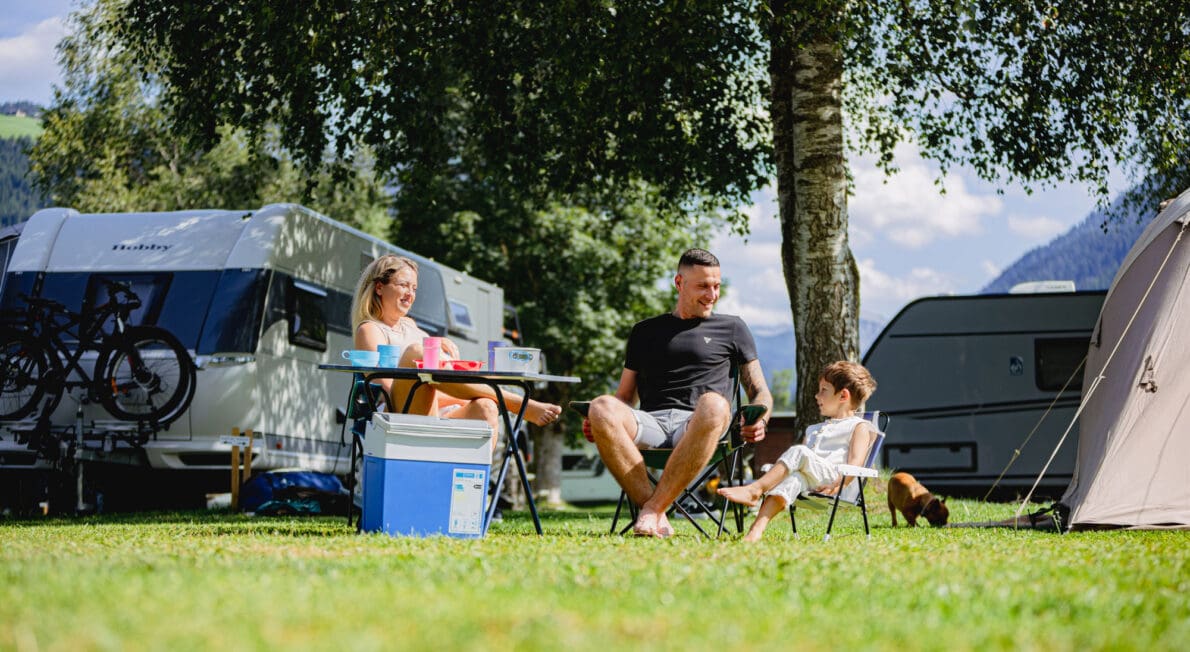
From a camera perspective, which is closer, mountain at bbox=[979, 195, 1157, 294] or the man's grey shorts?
the man's grey shorts

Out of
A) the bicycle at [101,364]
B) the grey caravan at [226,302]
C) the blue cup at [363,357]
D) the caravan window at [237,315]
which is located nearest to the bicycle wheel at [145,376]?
the bicycle at [101,364]

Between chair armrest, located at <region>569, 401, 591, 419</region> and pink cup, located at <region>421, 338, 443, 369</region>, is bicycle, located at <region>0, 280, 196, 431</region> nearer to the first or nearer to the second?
chair armrest, located at <region>569, 401, 591, 419</region>

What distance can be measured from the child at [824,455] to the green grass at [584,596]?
438 mm

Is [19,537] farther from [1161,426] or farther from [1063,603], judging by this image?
[1161,426]

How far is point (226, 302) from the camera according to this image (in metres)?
8.76

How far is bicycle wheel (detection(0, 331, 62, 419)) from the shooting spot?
845cm

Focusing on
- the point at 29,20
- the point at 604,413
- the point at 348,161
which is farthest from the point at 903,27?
the point at 29,20

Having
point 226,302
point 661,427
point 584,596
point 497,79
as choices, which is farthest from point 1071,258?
Result: point 584,596

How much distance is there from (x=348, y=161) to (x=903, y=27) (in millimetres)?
4477

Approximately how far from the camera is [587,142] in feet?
34.8

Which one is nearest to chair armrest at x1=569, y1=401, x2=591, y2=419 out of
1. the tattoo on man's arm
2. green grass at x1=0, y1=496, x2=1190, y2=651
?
the tattoo on man's arm

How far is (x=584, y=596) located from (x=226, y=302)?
6.50 m

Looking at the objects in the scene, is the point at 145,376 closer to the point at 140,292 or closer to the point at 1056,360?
the point at 140,292

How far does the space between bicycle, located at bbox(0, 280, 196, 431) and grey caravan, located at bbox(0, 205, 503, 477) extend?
0.24 m
